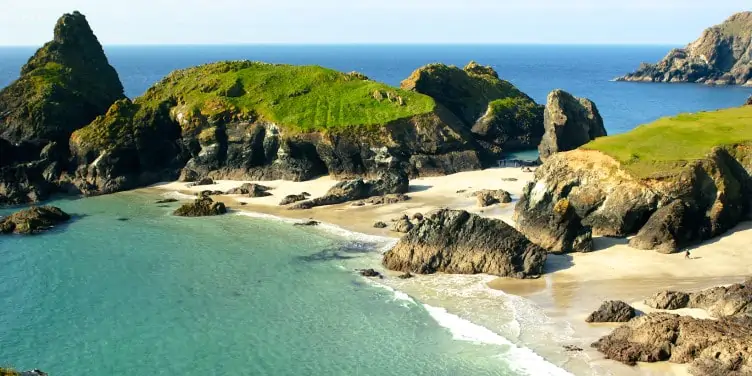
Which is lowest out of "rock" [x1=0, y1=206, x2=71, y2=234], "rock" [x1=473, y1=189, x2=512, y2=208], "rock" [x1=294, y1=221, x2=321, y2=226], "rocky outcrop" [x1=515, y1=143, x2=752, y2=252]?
"rock" [x1=0, y1=206, x2=71, y2=234]

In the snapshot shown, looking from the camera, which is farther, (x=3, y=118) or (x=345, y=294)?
(x=3, y=118)

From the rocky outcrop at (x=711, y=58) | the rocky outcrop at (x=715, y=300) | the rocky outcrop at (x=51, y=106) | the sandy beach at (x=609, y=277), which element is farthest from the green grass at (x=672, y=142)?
the rocky outcrop at (x=711, y=58)

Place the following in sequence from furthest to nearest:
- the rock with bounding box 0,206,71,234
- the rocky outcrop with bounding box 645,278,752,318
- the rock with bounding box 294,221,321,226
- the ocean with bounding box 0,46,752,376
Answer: the rock with bounding box 294,221,321,226 < the rock with bounding box 0,206,71,234 < the rocky outcrop with bounding box 645,278,752,318 < the ocean with bounding box 0,46,752,376

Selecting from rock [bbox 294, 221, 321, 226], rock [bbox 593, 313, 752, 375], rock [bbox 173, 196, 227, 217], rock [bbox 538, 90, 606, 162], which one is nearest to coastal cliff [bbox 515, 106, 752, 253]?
rock [bbox 593, 313, 752, 375]

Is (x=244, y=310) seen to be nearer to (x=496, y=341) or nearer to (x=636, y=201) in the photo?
(x=496, y=341)

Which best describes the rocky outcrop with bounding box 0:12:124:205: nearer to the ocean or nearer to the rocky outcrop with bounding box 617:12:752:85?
the ocean

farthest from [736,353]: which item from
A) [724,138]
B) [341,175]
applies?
[341,175]

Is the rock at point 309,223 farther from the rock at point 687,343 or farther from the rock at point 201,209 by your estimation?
the rock at point 687,343

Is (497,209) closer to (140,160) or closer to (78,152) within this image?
(140,160)
